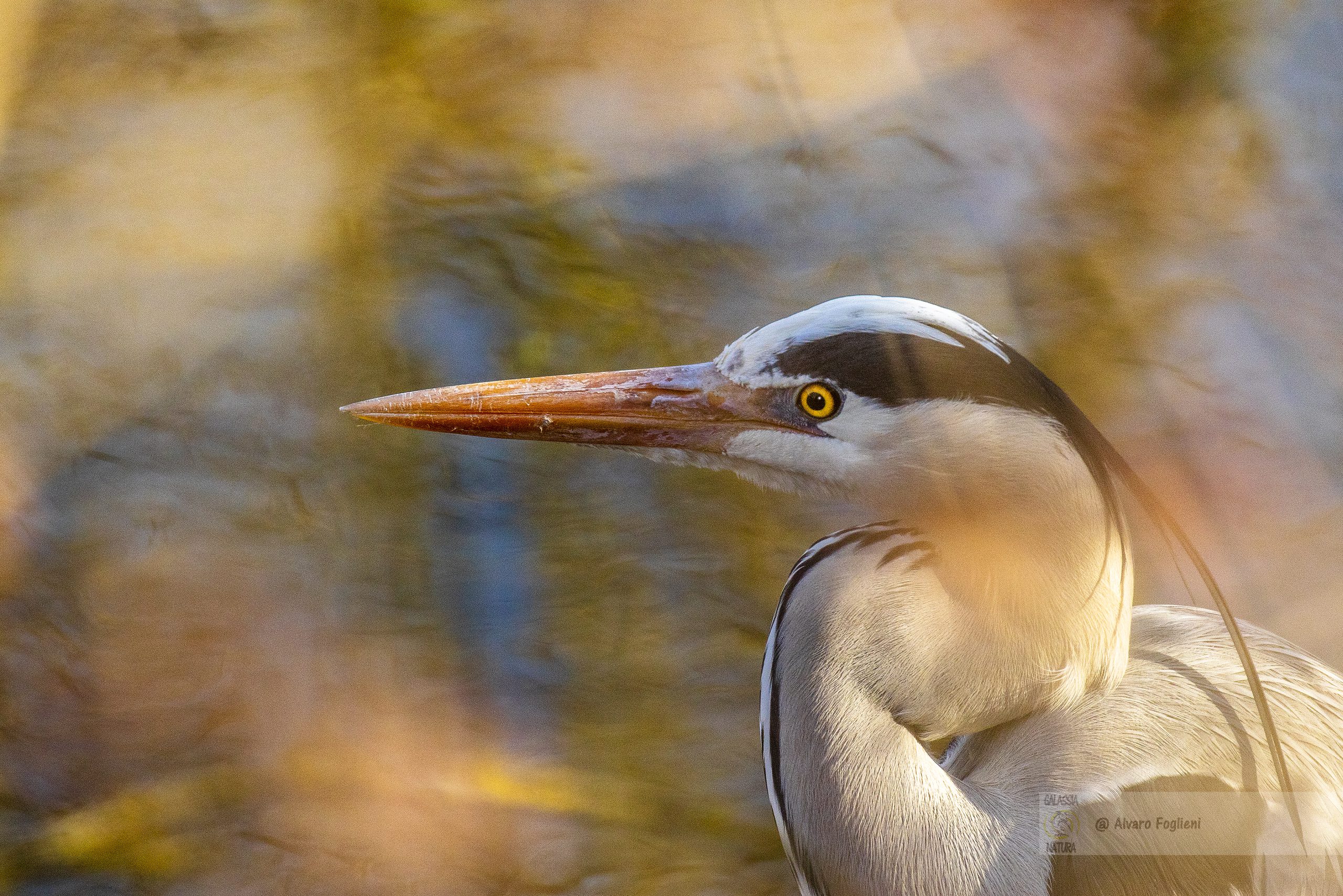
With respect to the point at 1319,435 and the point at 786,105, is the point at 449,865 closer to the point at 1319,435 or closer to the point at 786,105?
the point at 786,105

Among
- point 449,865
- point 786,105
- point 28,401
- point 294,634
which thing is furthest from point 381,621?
point 786,105

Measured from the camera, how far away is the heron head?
755 millimetres

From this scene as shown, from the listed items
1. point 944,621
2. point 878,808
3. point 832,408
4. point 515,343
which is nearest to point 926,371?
point 832,408

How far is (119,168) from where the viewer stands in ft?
4.88

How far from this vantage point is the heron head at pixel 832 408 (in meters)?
0.76

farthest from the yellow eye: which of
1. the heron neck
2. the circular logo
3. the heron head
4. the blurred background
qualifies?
the blurred background

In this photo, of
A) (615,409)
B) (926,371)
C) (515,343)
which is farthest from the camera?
(515,343)

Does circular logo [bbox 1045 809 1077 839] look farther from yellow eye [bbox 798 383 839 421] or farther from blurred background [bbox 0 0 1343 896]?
blurred background [bbox 0 0 1343 896]

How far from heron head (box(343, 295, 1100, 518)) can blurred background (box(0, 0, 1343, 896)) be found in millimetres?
632

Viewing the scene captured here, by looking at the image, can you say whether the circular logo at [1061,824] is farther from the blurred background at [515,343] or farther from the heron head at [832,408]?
the blurred background at [515,343]

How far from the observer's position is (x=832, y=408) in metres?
0.79

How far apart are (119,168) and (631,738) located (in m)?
1.15

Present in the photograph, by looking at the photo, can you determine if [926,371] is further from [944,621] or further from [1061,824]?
[1061,824]

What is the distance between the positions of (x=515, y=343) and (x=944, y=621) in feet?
3.10
